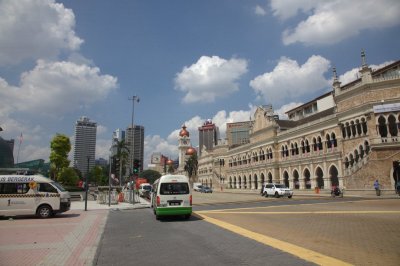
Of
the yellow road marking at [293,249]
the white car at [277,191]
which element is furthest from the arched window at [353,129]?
the yellow road marking at [293,249]

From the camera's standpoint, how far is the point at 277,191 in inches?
1410

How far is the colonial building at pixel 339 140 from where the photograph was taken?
36062 mm

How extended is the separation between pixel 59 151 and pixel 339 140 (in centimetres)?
4626

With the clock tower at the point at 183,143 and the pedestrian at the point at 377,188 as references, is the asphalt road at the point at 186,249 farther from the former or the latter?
the clock tower at the point at 183,143

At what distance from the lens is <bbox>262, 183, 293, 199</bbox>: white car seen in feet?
114

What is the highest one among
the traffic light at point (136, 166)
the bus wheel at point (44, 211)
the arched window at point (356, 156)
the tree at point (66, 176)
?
the arched window at point (356, 156)

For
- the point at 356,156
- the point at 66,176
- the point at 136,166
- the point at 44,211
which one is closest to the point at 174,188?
the point at 44,211

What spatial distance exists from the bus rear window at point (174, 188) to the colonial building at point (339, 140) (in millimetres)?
27450

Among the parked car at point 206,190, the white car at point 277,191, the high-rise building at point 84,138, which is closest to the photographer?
the white car at point 277,191

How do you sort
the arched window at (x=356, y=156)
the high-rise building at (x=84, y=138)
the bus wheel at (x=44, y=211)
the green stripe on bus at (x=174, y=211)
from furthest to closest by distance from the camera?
the high-rise building at (x=84, y=138) < the arched window at (x=356, y=156) < the bus wheel at (x=44, y=211) < the green stripe on bus at (x=174, y=211)

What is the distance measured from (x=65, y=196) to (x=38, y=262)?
11.2 m

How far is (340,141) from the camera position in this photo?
43.5 meters

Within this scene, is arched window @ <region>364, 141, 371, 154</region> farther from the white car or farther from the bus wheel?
the bus wheel

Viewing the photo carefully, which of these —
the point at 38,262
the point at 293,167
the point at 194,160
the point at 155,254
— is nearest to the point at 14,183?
the point at 38,262
